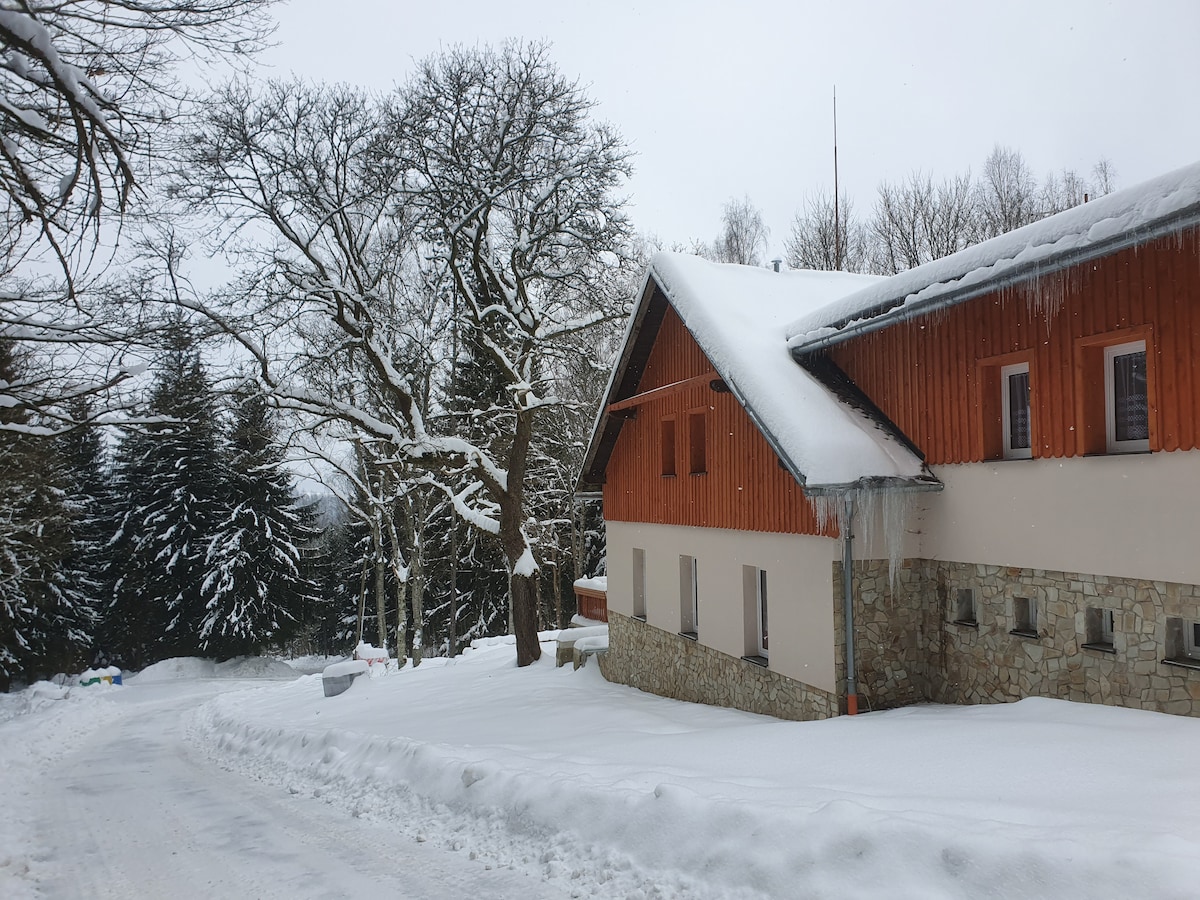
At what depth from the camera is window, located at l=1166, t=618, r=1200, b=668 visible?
628cm

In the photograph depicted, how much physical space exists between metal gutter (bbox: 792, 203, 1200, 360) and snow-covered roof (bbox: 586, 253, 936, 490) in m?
0.66

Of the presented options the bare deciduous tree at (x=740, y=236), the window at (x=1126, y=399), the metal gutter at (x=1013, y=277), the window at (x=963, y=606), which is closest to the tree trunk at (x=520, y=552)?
the metal gutter at (x=1013, y=277)

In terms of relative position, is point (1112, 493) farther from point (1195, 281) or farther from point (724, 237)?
point (724, 237)

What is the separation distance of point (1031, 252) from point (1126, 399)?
1.44m

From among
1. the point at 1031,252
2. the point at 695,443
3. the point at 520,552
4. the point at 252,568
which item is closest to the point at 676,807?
the point at 1031,252

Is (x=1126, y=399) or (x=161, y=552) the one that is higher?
(x=1126, y=399)

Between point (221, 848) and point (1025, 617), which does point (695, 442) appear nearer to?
point (1025, 617)

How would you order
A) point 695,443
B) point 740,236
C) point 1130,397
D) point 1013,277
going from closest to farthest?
point 1130,397
point 1013,277
point 695,443
point 740,236

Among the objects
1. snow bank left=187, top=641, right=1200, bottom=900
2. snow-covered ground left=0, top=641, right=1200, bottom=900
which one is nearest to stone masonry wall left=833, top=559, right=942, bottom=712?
snow bank left=187, top=641, right=1200, bottom=900

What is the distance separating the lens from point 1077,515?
6906 millimetres

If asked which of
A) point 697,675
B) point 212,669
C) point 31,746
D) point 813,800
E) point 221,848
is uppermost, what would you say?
point 813,800

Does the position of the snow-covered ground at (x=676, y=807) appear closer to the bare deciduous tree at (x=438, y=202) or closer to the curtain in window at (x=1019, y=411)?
the curtain in window at (x=1019, y=411)

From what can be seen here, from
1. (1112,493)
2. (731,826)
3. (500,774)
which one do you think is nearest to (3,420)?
(500,774)

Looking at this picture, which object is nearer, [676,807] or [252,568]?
[676,807]
